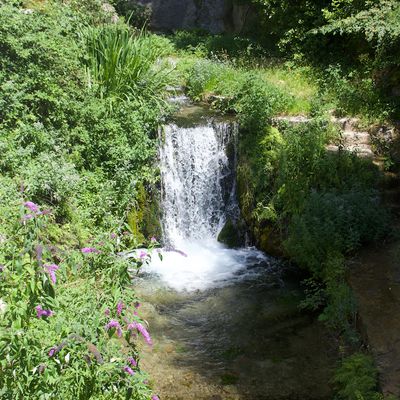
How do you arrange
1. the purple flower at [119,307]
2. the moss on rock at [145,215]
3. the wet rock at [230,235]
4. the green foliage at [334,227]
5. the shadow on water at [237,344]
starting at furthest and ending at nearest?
the wet rock at [230,235] < the moss on rock at [145,215] < the green foliage at [334,227] < the shadow on water at [237,344] < the purple flower at [119,307]

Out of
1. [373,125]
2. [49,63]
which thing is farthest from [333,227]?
[49,63]

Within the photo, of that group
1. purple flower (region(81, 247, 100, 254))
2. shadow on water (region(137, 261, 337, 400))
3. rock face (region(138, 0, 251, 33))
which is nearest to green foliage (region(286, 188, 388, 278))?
shadow on water (region(137, 261, 337, 400))

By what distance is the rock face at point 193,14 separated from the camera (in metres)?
16.7

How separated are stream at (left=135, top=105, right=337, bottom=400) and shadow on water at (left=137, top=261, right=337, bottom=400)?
0.01m

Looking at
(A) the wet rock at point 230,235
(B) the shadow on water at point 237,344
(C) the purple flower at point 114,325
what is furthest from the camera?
(A) the wet rock at point 230,235

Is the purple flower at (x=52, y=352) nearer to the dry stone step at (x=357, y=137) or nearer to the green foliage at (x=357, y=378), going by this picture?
the green foliage at (x=357, y=378)

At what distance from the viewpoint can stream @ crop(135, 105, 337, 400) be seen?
5113 millimetres

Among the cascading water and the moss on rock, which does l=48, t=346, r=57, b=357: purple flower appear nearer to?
the moss on rock

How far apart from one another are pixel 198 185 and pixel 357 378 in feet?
15.0

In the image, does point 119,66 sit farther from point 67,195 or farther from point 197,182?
point 67,195

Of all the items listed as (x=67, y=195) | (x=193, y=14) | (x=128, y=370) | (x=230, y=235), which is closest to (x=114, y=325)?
(x=128, y=370)

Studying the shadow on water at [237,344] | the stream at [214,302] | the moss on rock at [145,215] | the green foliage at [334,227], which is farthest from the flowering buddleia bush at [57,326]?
the moss on rock at [145,215]

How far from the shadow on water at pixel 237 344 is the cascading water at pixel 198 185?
1403mm

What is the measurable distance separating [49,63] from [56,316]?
543 centimetres
